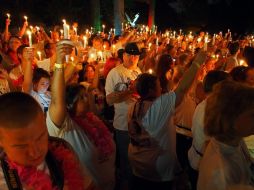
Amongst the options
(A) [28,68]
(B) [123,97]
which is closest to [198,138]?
(B) [123,97]

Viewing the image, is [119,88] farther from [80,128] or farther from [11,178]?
[11,178]

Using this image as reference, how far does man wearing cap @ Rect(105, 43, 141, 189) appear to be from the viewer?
446 centimetres

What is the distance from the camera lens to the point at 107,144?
3.01m

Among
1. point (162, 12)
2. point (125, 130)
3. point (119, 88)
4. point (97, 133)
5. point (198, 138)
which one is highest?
point (162, 12)

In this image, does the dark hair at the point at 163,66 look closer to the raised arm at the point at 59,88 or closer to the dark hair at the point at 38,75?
the dark hair at the point at 38,75

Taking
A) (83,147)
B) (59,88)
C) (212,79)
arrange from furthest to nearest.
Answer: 1. (212,79)
2. (83,147)
3. (59,88)

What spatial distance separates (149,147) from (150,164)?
186mm

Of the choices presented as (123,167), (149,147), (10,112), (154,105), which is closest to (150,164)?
(149,147)

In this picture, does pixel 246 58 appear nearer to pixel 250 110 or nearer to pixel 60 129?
pixel 250 110

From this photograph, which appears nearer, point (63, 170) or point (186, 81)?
point (63, 170)

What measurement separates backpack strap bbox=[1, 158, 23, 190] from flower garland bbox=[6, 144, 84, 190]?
35 millimetres

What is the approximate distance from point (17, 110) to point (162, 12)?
30.6 m

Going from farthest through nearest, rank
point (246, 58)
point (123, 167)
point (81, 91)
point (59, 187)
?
point (246, 58)
point (123, 167)
point (81, 91)
point (59, 187)

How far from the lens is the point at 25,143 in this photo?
1654 millimetres
